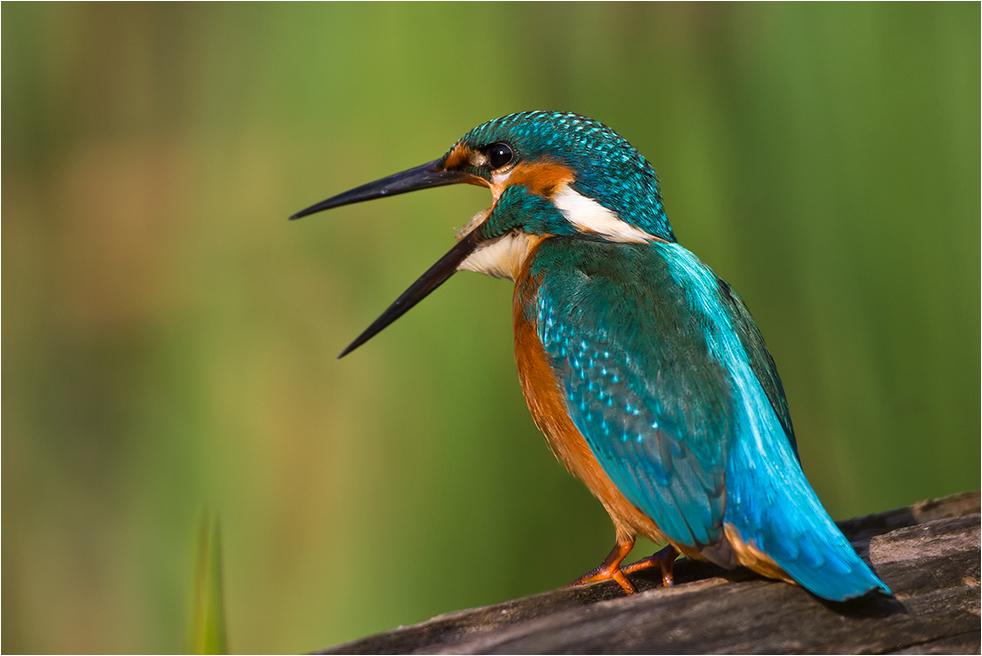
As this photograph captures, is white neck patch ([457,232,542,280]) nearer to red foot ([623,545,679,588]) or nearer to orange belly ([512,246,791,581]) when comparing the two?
orange belly ([512,246,791,581])

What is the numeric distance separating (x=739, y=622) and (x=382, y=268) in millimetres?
915

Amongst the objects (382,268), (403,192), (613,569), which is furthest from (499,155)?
(613,569)

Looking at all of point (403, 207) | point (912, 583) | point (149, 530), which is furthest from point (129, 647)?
point (912, 583)

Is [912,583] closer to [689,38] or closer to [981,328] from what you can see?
[981,328]

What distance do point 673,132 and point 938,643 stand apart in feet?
3.34

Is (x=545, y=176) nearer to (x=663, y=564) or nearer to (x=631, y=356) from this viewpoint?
(x=631, y=356)

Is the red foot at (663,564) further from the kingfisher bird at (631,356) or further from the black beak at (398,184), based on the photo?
the black beak at (398,184)

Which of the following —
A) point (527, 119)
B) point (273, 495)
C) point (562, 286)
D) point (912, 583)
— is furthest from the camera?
Result: point (273, 495)

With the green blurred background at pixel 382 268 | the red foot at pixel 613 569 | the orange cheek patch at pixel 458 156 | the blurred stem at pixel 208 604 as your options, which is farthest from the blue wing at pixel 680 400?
the blurred stem at pixel 208 604

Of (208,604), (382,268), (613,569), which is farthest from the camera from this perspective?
(382,268)

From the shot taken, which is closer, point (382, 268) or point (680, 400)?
point (680, 400)

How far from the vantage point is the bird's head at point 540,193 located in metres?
1.34

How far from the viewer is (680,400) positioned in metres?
1.08

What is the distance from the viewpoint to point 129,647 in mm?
1460
